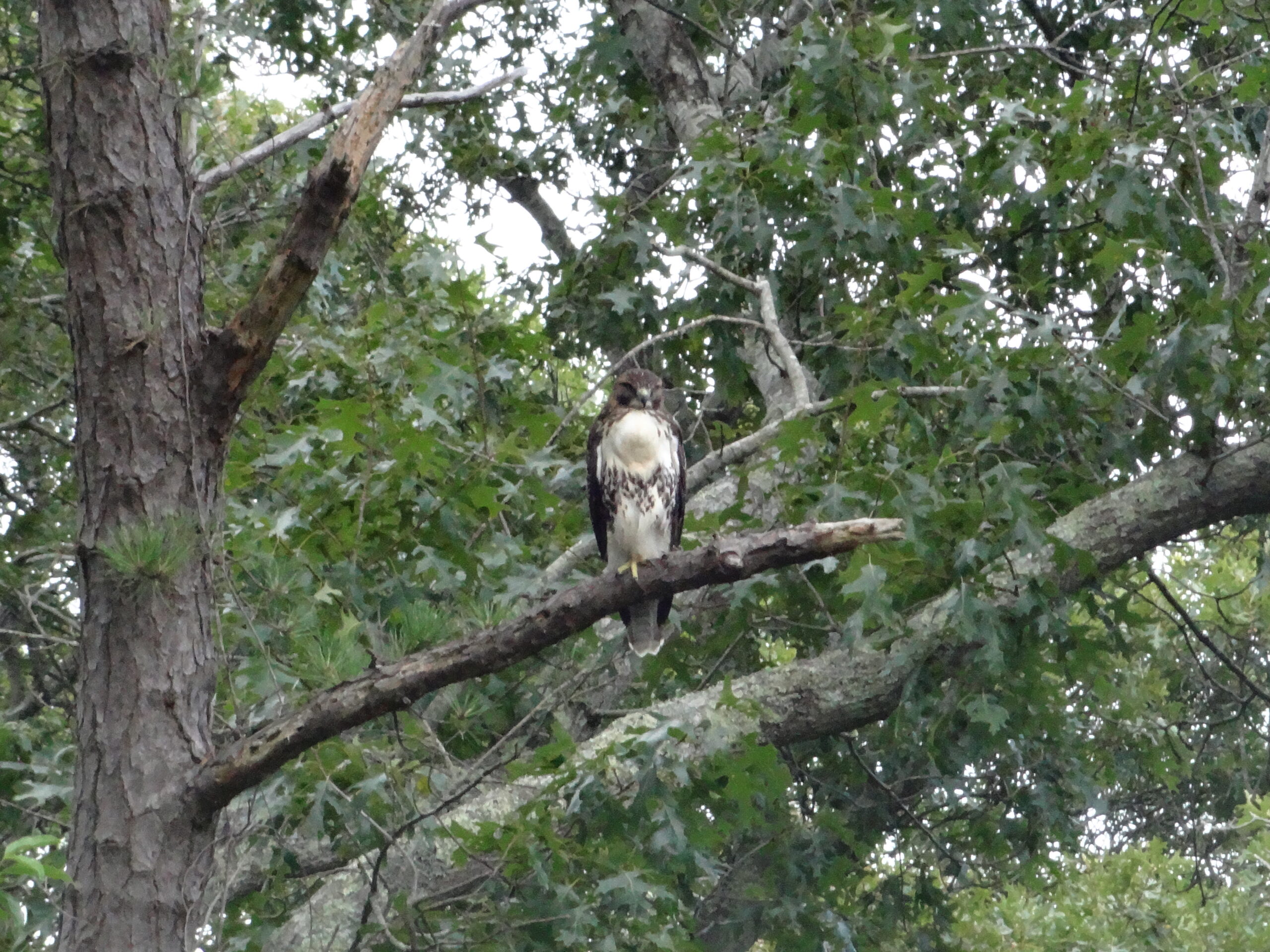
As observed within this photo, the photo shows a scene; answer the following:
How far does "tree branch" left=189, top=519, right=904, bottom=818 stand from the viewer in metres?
2.89

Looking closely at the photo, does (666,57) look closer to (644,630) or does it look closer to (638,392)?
(638,392)

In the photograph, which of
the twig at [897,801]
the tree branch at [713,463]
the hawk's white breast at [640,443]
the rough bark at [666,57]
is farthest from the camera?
the rough bark at [666,57]

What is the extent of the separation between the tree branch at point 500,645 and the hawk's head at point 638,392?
210cm

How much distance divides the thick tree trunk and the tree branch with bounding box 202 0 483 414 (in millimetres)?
92

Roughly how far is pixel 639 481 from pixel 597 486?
0.65ft

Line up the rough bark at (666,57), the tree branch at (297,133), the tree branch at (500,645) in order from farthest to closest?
the rough bark at (666,57) → the tree branch at (297,133) → the tree branch at (500,645)

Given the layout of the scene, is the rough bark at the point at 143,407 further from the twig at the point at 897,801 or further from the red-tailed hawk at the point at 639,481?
the twig at the point at 897,801

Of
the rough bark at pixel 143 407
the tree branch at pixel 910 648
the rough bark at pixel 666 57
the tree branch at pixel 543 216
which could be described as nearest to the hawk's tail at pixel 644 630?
the tree branch at pixel 910 648

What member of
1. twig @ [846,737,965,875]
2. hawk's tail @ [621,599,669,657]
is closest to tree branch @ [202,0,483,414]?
hawk's tail @ [621,599,669,657]

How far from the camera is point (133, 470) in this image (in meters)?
3.15

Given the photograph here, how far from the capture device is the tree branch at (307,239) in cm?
306

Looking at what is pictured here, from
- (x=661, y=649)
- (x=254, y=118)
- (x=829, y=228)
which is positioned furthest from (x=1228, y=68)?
(x=254, y=118)

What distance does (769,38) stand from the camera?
7.32 meters

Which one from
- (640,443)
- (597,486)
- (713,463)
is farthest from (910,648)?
(597,486)
